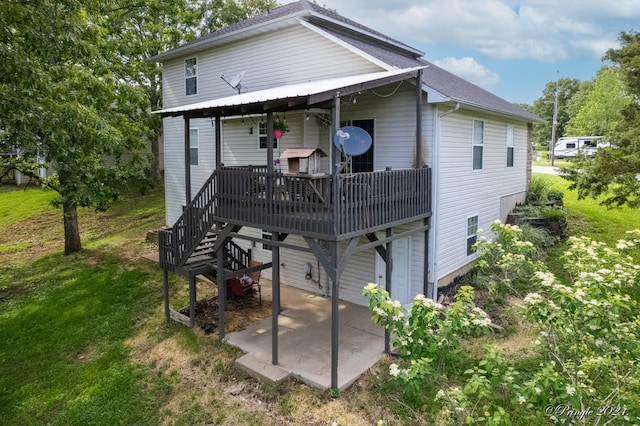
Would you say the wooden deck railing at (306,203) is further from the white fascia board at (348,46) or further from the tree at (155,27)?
the tree at (155,27)

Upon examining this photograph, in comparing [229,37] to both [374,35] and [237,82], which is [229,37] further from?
[374,35]

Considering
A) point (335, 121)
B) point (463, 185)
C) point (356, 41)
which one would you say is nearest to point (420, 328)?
point (335, 121)

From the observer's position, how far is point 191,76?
14.8 metres

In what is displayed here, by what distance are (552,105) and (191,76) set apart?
7858 cm

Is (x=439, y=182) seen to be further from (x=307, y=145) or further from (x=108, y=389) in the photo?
(x=108, y=389)

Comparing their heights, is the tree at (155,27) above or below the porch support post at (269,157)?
above

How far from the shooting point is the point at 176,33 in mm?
21828

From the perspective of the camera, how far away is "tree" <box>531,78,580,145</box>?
73.4 m

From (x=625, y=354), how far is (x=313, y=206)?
15.3 feet

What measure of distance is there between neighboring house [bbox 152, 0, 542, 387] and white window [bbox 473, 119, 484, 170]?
6 cm

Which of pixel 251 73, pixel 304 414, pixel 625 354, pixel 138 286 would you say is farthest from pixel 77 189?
pixel 625 354

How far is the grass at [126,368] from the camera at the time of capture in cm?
682

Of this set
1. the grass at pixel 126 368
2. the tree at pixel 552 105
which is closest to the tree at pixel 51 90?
the grass at pixel 126 368

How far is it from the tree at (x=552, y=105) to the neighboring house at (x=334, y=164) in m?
69.1
